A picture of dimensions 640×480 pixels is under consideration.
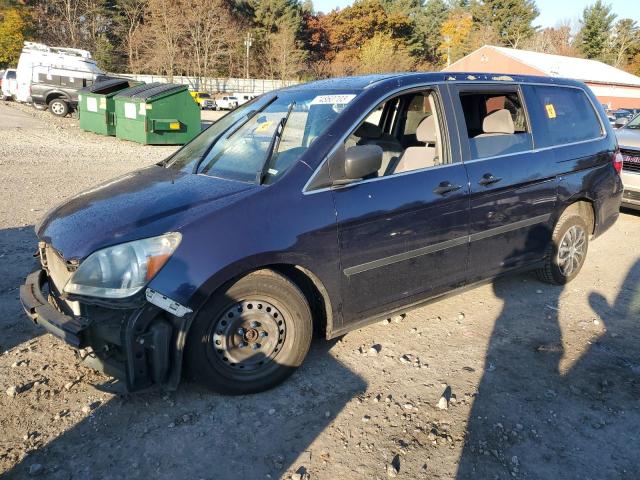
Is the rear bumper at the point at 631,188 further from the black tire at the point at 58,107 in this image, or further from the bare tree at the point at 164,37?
the bare tree at the point at 164,37

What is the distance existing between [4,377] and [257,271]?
5.84ft

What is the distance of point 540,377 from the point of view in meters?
3.39

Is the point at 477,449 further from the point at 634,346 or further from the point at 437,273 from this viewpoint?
the point at 634,346

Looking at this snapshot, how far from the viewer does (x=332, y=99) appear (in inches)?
140

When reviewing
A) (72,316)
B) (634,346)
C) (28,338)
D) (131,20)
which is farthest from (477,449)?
(131,20)

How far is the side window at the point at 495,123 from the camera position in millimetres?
3969

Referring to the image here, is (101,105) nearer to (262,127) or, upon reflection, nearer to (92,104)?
(92,104)

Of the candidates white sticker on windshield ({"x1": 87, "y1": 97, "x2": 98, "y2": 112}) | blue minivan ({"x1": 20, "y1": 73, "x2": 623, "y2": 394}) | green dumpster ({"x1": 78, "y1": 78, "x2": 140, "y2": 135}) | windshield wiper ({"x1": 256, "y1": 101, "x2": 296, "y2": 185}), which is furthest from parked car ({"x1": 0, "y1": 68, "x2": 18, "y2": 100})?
windshield wiper ({"x1": 256, "y1": 101, "x2": 296, "y2": 185})

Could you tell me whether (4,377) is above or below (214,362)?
below

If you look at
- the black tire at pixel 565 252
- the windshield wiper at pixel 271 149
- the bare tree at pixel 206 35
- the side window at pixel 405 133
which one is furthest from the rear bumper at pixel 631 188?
the bare tree at pixel 206 35

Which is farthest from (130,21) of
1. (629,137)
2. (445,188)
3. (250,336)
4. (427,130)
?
(250,336)

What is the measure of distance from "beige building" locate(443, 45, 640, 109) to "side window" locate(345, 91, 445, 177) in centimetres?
4551

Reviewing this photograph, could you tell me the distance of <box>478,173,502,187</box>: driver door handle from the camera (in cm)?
384

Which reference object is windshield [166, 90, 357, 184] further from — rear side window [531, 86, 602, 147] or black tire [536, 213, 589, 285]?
black tire [536, 213, 589, 285]
